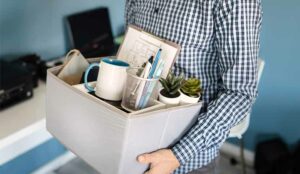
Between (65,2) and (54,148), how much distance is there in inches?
31.1

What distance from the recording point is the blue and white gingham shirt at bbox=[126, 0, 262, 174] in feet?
2.65

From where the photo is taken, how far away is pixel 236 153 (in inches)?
94.9

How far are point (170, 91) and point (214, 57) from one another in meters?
0.21

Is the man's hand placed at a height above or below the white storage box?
below

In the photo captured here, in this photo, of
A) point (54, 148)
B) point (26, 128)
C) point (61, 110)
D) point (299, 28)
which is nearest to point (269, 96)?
point (299, 28)

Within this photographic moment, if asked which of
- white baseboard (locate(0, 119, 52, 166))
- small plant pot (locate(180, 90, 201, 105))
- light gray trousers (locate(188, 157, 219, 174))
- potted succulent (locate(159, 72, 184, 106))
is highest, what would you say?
potted succulent (locate(159, 72, 184, 106))

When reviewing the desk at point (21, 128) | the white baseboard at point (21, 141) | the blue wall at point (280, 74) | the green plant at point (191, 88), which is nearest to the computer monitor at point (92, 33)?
the desk at point (21, 128)

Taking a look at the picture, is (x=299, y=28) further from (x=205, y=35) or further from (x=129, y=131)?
(x=129, y=131)

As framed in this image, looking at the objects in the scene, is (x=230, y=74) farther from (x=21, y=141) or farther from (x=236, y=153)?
(x=236, y=153)

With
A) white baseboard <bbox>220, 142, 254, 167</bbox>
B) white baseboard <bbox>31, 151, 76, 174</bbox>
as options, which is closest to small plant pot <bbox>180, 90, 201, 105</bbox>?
white baseboard <bbox>31, 151, 76, 174</bbox>

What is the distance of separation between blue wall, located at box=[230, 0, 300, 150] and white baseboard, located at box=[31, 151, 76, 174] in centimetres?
123

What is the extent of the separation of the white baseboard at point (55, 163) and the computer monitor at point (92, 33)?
0.59 metres

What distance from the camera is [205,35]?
882 millimetres

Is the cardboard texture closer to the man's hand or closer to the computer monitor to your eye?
the man's hand
